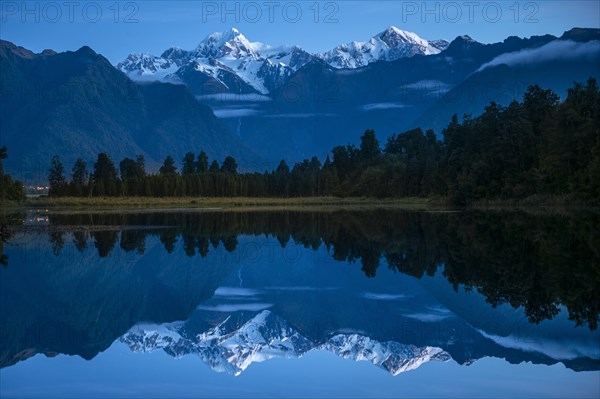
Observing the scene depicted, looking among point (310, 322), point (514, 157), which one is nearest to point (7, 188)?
point (514, 157)

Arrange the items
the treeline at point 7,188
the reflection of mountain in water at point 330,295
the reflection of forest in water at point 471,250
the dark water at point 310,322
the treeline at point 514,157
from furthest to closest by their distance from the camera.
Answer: the treeline at point 7,188 → the treeline at point 514,157 → the reflection of forest in water at point 471,250 → the reflection of mountain in water at point 330,295 → the dark water at point 310,322

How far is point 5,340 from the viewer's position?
1698 cm

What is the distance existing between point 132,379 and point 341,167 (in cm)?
17850

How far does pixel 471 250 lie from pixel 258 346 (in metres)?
19.5

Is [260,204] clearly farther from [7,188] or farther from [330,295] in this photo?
[330,295]

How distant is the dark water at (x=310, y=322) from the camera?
13.8 m

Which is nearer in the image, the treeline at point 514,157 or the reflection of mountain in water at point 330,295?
the reflection of mountain in water at point 330,295

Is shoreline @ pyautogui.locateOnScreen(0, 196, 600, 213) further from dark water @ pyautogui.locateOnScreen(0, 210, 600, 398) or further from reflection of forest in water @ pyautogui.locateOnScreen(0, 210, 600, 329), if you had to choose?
dark water @ pyautogui.locateOnScreen(0, 210, 600, 398)

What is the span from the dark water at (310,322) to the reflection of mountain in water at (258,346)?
5cm

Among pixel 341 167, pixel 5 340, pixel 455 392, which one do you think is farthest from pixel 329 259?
pixel 341 167

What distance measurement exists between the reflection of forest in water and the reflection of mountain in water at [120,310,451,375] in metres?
Answer: 4.41

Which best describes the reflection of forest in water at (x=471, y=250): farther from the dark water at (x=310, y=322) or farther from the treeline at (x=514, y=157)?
the treeline at (x=514, y=157)

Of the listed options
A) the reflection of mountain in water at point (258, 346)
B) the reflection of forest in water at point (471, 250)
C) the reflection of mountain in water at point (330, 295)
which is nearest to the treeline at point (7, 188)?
the reflection of forest in water at point (471, 250)

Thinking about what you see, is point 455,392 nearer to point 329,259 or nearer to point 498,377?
point 498,377
